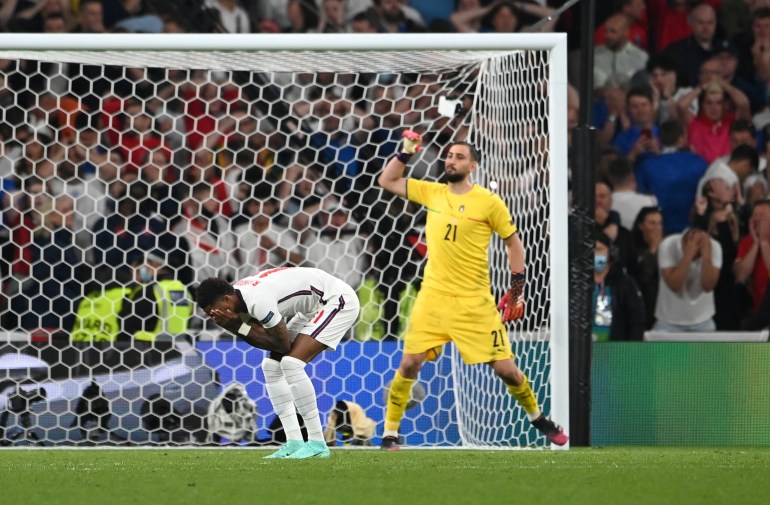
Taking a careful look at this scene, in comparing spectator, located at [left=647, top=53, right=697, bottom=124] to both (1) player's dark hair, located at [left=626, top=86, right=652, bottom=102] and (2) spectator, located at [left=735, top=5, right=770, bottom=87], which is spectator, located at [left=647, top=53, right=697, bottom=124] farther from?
(2) spectator, located at [left=735, top=5, right=770, bottom=87]

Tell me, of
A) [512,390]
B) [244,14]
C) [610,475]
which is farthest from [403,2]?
[610,475]

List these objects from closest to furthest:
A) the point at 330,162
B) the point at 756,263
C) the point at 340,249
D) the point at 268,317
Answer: the point at 268,317
the point at 340,249
the point at 330,162
the point at 756,263

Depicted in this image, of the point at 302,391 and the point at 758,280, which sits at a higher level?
the point at 758,280

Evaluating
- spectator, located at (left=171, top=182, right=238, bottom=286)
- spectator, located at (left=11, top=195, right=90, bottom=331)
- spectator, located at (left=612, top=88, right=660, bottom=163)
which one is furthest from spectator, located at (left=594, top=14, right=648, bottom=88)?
spectator, located at (left=11, top=195, right=90, bottom=331)

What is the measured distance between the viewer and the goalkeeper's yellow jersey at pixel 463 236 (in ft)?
24.6

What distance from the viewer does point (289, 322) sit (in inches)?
283

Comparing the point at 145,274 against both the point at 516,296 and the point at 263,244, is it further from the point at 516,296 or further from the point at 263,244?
the point at 516,296

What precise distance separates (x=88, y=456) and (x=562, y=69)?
144 inches

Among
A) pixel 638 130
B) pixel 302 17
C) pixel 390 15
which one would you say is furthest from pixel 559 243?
pixel 302 17

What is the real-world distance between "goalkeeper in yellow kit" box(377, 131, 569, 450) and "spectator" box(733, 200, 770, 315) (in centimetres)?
335

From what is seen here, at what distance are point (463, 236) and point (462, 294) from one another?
1.12 ft

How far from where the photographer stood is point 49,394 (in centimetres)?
814

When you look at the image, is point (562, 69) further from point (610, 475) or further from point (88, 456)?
point (88, 456)

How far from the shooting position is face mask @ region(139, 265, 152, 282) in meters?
8.89
